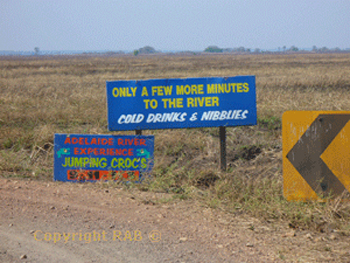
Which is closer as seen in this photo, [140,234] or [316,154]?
[140,234]

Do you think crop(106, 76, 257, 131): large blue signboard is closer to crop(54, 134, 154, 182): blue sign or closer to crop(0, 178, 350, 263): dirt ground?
crop(54, 134, 154, 182): blue sign

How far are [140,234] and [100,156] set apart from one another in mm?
2469

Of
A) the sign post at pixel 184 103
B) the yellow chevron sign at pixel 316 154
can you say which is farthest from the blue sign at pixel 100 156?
the yellow chevron sign at pixel 316 154

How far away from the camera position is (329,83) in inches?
774

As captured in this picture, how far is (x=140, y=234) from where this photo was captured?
13.8ft

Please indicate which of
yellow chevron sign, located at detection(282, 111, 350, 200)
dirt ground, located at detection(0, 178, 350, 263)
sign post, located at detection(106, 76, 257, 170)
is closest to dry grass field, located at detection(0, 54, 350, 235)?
yellow chevron sign, located at detection(282, 111, 350, 200)

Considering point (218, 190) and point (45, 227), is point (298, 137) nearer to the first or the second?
point (218, 190)

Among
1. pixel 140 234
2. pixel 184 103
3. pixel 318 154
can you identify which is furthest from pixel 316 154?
pixel 184 103

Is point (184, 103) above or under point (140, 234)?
above

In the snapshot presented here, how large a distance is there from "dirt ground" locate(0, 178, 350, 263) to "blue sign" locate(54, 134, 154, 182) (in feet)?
3.21

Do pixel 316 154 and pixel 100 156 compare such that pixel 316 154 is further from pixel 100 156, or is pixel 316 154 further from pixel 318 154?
pixel 100 156

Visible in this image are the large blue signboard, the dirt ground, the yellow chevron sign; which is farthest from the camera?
the large blue signboard

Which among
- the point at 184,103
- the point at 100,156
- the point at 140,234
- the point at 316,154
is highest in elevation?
the point at 184,103

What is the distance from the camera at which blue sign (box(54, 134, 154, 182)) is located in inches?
253
